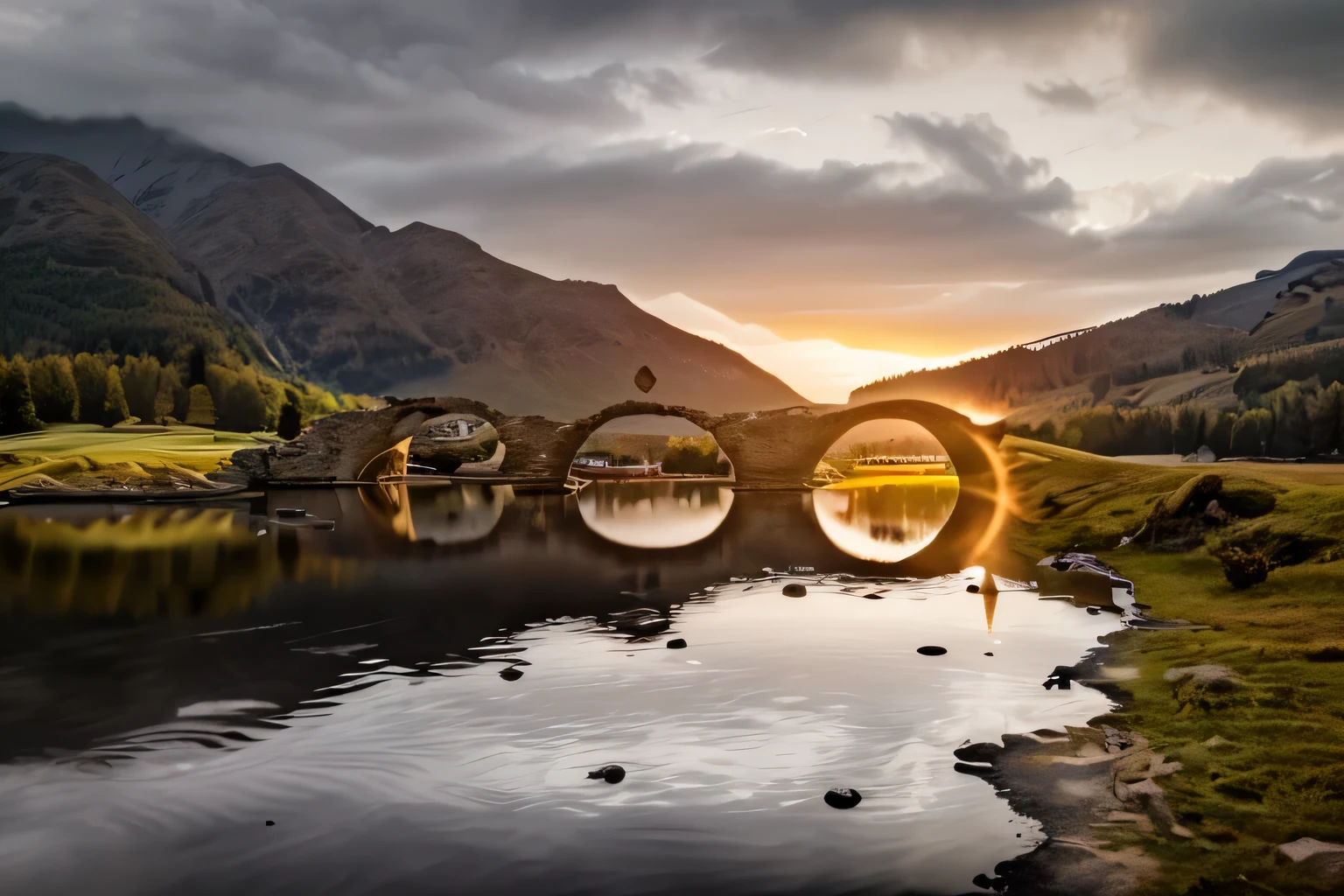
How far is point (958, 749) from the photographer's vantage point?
14242 mm

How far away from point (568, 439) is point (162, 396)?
87280 mm

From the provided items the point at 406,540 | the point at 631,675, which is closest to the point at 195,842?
the point at 631,675

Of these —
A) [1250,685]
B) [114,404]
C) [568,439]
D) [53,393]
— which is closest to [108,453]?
[568,439]

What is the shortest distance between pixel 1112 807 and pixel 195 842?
12.3 meters

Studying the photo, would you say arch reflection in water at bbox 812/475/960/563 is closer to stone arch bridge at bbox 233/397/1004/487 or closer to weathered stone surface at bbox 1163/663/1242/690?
stone arch bridge at bbox 233/397/1004/487

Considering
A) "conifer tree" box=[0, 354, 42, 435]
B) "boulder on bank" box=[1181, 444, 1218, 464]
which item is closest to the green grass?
"conifer tree" box=[0, 354, 42, 435]

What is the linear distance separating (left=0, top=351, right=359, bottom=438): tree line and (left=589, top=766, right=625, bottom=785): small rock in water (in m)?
98.0

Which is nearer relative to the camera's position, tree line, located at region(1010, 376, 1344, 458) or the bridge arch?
tree line, located at region(1010, 376, 1344, 458)

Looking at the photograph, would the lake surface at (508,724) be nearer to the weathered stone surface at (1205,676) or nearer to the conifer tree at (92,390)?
the weathered stone surface at (1205,676)

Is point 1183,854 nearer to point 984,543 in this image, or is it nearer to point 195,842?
point 195,842

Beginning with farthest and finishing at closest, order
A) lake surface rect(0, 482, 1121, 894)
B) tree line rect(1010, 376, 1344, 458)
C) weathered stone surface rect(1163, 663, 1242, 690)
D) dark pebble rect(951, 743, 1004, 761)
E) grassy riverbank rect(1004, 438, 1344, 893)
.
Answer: tree line rect(1010, 376, 1344, 458)
weathered stone surface rect(1163, 663, 1242, 690)
dark pebble rect(951, 743, 1004, 761)
lake surface rect(0, 482, 1121, 894)
grassy riverbank rect(1004, 438, 1344, 893)

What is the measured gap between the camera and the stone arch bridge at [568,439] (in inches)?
2689

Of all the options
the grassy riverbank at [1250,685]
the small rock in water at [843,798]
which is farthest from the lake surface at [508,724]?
the grassy riverbank at [1250,685]

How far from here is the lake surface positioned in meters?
11.2
